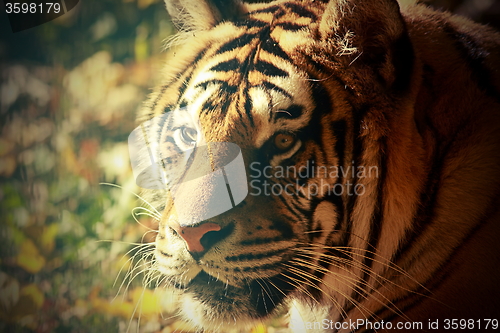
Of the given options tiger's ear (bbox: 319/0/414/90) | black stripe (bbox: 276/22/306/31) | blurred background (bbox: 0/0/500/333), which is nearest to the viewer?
tiger's ear (bbox: 319/0/414/90)

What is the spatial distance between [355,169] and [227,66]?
0.95 ft

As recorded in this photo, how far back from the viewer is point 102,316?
2.62 ft

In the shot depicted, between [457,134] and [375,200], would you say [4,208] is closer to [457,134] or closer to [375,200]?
[375,200]

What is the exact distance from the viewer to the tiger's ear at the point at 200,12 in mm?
712

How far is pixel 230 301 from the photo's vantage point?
648 millimetres

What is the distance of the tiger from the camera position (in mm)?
592

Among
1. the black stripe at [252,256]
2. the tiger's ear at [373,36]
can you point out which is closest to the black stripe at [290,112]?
the tiger's ear at [373,36]

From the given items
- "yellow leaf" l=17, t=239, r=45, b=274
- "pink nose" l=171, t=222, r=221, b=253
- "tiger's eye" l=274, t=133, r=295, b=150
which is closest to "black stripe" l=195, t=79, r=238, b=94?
"tiger's eye" l=274, t=133, r=295, b=150

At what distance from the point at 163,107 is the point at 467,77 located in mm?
547

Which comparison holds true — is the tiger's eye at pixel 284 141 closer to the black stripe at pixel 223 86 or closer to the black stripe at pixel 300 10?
the black stripe at pixel 223 86

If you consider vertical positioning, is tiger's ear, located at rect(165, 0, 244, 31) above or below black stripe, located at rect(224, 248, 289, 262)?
above

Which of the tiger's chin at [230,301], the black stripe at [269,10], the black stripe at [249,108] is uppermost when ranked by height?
the black stripe at [269,10]

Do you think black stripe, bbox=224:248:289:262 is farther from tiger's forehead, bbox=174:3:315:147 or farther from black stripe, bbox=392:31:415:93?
black stripe, bbox=392:31:415:93

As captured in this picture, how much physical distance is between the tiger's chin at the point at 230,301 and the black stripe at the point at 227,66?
0.36 meters
